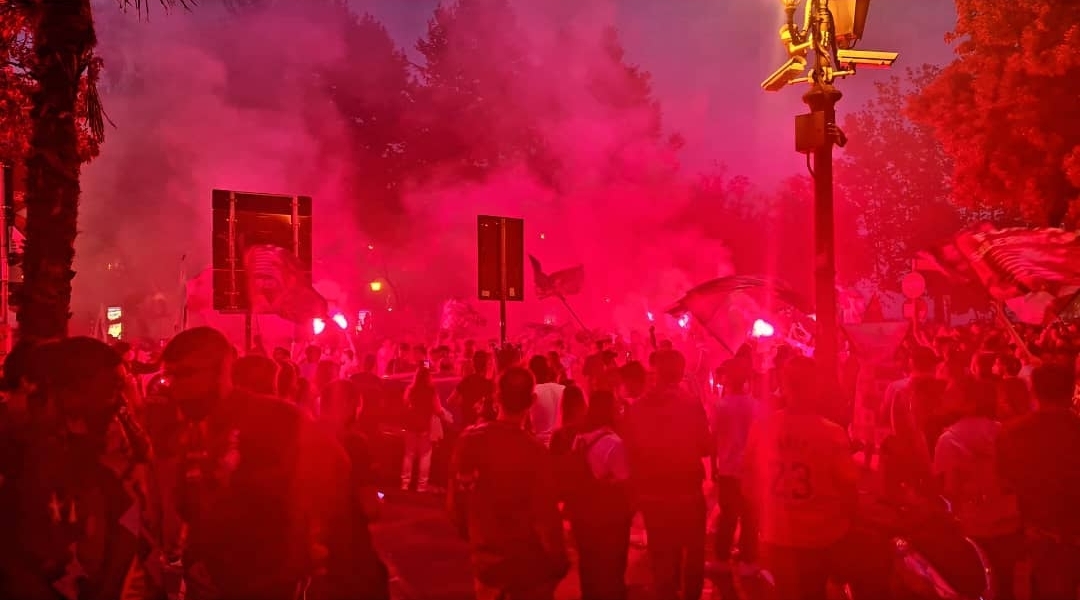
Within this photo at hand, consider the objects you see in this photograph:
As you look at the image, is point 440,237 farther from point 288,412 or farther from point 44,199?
point 288,412

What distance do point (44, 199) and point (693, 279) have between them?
3256cm

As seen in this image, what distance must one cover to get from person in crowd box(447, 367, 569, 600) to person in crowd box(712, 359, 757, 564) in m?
3.02

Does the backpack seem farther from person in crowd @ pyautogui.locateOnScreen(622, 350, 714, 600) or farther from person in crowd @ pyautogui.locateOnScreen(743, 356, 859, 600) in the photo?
person in crowd @ pyautogui.locateOnScreen(743, 356, 859, 600)

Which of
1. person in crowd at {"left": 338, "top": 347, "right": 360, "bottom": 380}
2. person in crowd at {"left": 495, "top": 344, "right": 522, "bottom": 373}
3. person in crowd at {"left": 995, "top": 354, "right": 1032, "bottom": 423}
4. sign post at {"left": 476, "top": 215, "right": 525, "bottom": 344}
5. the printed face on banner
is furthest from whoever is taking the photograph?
person in crowd at {"left": 338, "top": 347, "right": 360, "bottom": 380}

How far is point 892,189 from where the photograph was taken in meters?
40.8

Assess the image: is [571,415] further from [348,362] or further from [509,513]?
[348,362]

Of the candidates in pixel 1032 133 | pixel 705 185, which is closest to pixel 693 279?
pixel 705 185

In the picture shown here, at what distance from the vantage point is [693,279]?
1500 inches

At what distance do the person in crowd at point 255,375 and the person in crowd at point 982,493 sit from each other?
166 inches

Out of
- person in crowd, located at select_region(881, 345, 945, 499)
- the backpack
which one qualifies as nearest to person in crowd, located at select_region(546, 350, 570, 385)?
person in crowd, located at select_region(881, 345, 945, 499)

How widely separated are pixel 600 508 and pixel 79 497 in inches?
A: 119

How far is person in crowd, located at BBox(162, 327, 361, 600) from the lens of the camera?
343cm

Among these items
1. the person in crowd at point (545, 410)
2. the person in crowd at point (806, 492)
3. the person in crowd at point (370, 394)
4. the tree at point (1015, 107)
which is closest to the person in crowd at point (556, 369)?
the person in crowd at point (545, 410)

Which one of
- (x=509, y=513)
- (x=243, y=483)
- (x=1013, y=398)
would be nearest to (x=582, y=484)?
(x=509, y=513)
